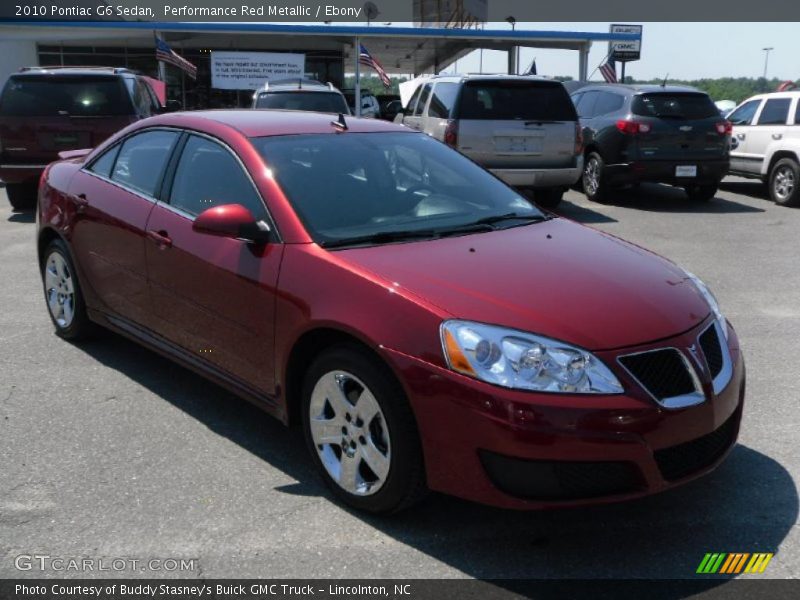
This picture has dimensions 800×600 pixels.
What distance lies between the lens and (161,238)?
4363mm

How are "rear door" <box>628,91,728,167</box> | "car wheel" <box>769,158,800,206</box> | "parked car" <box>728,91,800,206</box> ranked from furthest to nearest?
"parked car" <box>728,91,800,206</box>, "car wheel" <box>769,158,800,206</box>, "rear door" <box>628,91,728,167</box>

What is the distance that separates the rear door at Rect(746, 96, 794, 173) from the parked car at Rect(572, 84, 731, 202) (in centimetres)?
110

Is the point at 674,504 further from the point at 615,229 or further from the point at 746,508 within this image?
the point at 615,229

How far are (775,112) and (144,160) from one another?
11.4 m

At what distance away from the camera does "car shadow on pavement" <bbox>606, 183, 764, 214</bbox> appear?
1254 cm

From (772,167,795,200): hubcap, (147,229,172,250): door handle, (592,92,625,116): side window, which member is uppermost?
(592,92,625,116): side window

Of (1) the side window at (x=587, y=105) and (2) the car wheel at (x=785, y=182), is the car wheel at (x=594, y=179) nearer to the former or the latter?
(1) the side window at (x=587, y=105)

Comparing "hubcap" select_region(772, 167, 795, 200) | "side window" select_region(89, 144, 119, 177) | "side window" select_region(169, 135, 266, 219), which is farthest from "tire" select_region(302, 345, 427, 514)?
"hubcap" select_region(772, 167, 795, 200)

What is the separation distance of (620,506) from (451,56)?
1395 inches

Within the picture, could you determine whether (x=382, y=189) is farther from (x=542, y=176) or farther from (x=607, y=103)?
(x=607, y=103)

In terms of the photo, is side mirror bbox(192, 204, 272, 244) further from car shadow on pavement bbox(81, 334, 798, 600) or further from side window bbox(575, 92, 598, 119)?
side window bbox(575, 92, 598, 119)

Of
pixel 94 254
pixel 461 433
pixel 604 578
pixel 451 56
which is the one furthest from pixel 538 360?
pixel 451 56

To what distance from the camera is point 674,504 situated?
11.5 feet

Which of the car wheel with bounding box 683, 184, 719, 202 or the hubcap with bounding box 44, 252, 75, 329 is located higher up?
the hubcap with bounding box 44, 252, 75, 329
